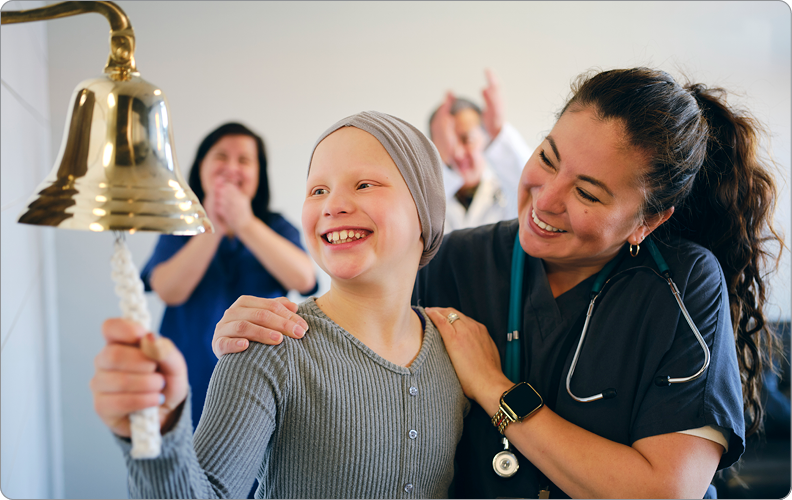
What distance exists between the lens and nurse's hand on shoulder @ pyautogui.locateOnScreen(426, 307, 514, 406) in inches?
42.8

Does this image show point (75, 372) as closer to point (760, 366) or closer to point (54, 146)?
point (54, 146)

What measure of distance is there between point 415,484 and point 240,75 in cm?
307

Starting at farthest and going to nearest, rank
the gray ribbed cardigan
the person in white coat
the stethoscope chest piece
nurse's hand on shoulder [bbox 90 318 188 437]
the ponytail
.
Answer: the person in white coat, the ponytail, the stethoscope chest piece, the gray ribbed cardigan, nurse's hand on shoulder [bbox 90 318 188 437]

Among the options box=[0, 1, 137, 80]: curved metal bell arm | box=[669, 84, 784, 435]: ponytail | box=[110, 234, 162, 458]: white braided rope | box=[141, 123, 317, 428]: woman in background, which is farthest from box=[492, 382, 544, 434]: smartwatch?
box=[141, 123, 317, 428]: woman in background

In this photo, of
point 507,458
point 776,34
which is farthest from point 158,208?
point 776,34

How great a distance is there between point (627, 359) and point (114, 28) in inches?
41.2

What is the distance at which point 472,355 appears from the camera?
3.67 feet

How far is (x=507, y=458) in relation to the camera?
1070mm

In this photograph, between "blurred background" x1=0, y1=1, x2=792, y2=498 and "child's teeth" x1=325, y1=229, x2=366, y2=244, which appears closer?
"child's teeth" x1=325, y1=229, x2=366, y2=244

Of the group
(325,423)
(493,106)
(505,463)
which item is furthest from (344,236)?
(493,106)

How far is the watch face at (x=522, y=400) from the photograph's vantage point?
1039mm

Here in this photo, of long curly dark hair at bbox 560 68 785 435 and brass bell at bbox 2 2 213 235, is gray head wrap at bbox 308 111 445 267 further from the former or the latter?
brass bell at bbox 2 2 213 235

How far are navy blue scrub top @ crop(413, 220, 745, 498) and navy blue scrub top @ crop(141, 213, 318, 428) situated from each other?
1534 mm

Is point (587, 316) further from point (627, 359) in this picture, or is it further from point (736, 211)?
point (736, 211)
